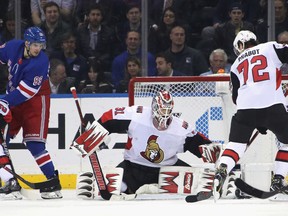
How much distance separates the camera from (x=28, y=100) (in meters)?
8.44

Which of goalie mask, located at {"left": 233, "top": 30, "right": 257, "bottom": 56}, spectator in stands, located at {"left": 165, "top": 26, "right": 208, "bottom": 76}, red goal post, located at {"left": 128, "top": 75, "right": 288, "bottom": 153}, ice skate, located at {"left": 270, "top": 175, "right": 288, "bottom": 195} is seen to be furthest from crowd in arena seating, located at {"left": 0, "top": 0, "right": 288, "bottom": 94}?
ice skate, located at {"left": 270, "top": 175, "right": 288, "bottom": 195}

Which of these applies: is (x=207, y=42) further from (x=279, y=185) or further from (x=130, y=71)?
(x=279, y=185)

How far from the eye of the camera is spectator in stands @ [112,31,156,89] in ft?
31.7

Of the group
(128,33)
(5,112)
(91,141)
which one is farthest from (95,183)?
(128,33)

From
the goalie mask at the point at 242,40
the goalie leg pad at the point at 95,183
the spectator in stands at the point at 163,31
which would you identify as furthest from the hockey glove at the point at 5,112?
the spectator in stands at the point at 163,31

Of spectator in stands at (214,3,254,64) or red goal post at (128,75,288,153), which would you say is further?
spectator in stands at (214,3,254,64)

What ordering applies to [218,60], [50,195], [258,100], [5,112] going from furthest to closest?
1. [218,60]
2. [50,195]
3. [5,112]
4. [258,100]

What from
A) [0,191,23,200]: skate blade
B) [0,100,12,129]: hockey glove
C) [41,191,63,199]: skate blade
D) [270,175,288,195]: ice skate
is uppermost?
[0,100,12,129]: hockey glove

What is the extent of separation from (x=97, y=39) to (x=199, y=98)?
127 cm

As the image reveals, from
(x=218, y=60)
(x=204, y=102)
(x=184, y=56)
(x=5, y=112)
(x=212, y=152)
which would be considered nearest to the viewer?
(x=212, y=152)

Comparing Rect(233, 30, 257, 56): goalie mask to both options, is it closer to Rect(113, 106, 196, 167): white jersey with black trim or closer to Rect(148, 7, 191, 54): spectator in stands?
Rect(113, 106, 196, 167): white jersey with black trim

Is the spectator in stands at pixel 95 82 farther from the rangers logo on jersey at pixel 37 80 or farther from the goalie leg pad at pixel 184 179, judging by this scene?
the goalie leg pad at pixel 184 179
